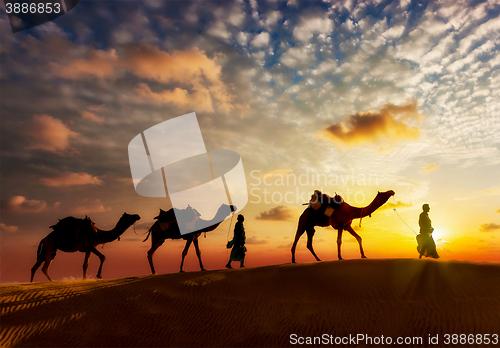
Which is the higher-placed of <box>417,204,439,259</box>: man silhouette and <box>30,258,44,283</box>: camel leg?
<box>417,204,439,259</box>: man silhouette

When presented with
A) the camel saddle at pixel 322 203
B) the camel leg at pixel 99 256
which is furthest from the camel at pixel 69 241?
the camel saddle at pixel 322 203

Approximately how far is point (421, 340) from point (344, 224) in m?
8.31

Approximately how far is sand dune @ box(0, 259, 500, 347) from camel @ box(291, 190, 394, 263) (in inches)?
159

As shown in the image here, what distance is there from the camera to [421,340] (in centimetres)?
790

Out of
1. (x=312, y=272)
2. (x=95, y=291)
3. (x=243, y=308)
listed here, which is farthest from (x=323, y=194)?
(x=95, y=291)

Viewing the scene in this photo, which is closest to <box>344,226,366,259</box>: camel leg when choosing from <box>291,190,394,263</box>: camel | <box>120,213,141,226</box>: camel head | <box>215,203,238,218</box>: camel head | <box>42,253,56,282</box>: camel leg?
<box>291,190,394,263</box>: camel

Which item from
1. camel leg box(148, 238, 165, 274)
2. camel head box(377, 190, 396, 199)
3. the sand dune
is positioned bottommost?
the sand dune

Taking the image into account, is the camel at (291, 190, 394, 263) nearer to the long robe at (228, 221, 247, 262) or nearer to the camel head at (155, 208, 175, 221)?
the long robe at (228, 221, 247, 262)

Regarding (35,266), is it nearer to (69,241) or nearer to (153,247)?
(69,241)

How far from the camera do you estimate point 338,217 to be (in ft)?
52.5

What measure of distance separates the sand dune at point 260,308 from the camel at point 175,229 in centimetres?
496

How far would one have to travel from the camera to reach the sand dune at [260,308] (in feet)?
27.7

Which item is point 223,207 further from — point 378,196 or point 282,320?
point 282,320

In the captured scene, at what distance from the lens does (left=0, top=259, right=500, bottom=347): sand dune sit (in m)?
8.45
